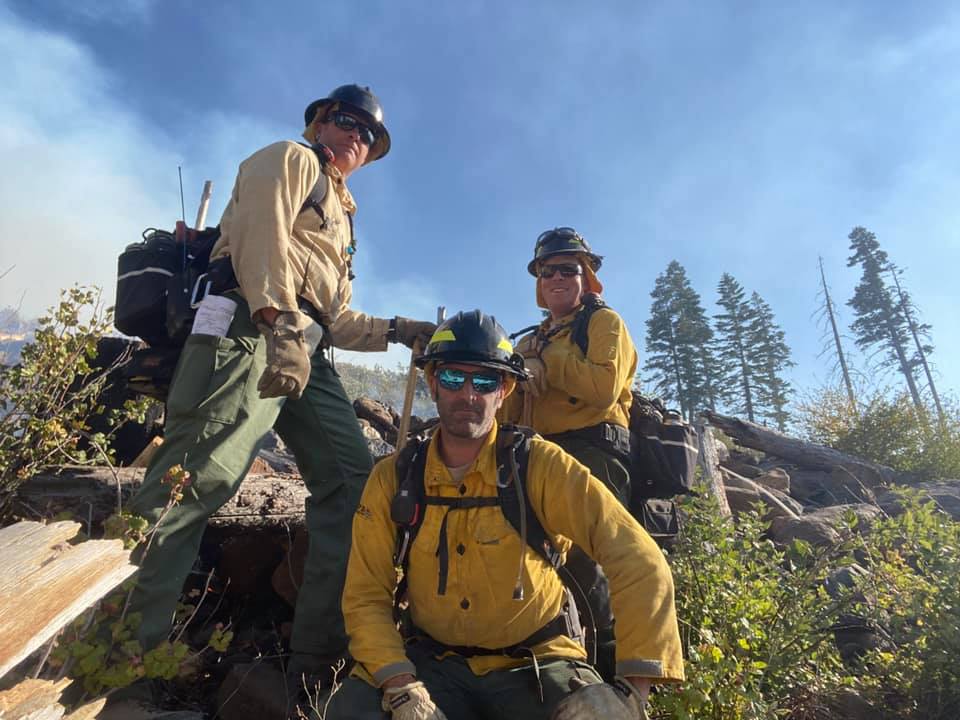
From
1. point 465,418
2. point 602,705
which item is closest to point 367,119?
point 465,418

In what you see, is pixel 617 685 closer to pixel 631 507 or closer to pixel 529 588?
pixel 529 588

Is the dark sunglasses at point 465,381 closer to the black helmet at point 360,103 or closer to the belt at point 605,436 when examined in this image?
the belt at point 605,436

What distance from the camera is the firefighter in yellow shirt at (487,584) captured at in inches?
86.9

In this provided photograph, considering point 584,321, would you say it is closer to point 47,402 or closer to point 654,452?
point 654,452

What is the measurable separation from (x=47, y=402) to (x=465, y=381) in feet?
12.4

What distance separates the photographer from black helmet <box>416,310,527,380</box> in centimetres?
304

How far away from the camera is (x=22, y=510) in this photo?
159 inches

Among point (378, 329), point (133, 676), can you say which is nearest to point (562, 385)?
point (378, 329)

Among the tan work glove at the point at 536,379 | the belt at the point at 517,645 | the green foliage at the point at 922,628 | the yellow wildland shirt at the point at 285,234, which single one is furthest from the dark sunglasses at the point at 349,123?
the green foliage at the point at 922,628

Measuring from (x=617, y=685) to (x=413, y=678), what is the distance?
2.91 ft

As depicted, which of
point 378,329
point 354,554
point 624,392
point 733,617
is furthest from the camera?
point 378,329

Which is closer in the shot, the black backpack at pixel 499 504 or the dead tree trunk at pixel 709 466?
the black backpack at pixel 499 504

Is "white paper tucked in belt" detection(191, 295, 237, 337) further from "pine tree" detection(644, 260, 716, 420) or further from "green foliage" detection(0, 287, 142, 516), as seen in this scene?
"pine tree" detection(644, 260, 716, 420)

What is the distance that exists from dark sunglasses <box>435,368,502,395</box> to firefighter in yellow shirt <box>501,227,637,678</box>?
104cm
